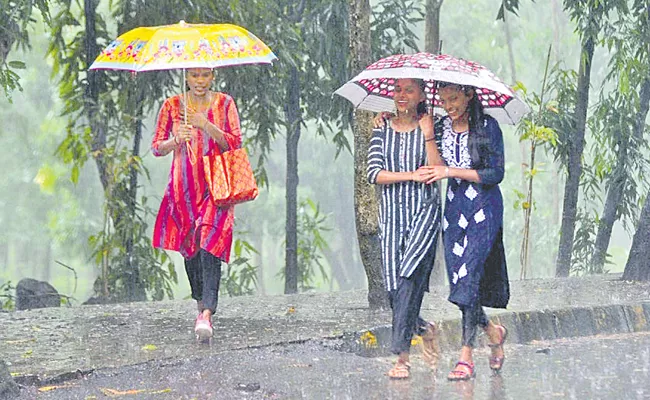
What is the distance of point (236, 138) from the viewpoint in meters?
7.56

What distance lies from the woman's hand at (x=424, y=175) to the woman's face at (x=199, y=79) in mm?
1730

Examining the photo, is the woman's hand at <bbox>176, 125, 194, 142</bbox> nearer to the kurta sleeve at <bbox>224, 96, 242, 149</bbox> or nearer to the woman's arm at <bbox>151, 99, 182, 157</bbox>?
the woman's arm at <bbox>151, 99, 182, 157</bbox>

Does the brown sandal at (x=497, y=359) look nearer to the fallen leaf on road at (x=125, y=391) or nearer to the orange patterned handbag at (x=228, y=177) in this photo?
the orange patterned handbag at (x=228, y=177)

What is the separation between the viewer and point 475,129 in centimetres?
649

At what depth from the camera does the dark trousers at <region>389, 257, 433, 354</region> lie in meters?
6.50

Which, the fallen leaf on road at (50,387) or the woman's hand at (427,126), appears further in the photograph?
the woman's hand at (427,126)

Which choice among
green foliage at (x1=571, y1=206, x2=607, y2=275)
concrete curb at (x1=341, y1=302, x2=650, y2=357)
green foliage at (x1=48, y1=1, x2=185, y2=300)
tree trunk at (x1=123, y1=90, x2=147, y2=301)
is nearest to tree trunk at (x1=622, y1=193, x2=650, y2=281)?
concrete curb at (x1=341, y1=302, x2=650, y2=357)

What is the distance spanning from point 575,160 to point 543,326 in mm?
6707

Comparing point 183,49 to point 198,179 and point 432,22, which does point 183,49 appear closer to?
point 198,179

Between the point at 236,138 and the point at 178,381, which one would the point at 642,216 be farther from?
the point at 178,381

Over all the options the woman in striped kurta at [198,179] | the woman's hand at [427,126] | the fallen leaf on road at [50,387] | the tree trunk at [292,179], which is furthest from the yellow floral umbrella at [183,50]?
the tree trunk at [292,179]

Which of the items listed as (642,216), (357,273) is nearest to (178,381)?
(642,216)

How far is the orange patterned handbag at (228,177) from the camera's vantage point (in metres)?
7.45

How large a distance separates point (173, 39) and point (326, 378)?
2297 millimetres
